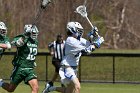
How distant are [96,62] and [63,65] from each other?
13346 millimetres

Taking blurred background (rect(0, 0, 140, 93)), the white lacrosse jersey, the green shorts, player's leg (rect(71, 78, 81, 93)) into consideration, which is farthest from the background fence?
player's leg (rect(71, 78, 81, 93))

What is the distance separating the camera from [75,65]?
1352cm

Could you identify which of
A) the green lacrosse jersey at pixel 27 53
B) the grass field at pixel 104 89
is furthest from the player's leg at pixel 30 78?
the grass field at pixel 104 89

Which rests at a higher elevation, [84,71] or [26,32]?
[26,32]

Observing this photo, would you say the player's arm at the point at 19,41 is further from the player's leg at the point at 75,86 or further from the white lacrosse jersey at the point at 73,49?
the player's leg at the point at 75,86

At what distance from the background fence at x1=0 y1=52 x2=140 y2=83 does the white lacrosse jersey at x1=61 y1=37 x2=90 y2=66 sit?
33.1 feet

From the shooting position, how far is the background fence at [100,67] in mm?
24047

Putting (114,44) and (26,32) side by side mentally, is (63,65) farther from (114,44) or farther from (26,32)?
(114,44)

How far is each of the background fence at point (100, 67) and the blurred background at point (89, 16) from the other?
761 centimetres

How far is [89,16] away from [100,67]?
1093 centimetres

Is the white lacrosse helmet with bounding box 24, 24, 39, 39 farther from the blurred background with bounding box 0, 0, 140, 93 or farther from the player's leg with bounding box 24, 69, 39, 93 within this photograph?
the blurred background with bounding box 0, 0, 140, 93

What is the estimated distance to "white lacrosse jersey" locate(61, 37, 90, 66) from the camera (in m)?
13.4

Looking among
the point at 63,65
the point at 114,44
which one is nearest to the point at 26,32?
the point at 63,65

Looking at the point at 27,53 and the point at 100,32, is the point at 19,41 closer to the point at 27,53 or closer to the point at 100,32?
the point at 27,53
